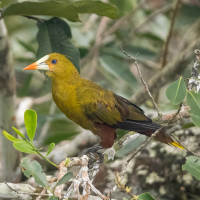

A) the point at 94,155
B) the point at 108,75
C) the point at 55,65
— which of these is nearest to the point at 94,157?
the point at 94,155

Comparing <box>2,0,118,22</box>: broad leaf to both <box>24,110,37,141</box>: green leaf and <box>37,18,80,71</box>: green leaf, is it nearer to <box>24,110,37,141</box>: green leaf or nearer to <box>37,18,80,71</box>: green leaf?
<box>37,18,80,71</box>: green leaf

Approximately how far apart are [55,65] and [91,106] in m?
0.33

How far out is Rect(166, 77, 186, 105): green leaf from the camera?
209 centimetres

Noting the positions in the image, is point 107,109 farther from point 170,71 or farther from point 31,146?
point 31,146

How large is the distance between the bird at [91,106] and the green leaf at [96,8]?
1.00 ft

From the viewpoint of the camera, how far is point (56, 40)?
3.11 metres

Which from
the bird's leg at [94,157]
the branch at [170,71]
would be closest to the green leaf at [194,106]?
the bird's leg at [94,157]

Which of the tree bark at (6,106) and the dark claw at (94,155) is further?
the tree bark at (6,106)

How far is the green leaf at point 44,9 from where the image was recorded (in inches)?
111

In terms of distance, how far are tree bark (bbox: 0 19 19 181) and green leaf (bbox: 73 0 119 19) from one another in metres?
0.54

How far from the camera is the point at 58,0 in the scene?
3.00m

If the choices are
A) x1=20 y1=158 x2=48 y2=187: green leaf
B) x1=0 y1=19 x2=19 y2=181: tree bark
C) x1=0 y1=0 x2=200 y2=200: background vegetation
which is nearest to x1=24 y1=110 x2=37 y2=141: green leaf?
x1=20 y1=158 x2=48 y2=187: green leaf

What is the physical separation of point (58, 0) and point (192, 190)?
1778mm

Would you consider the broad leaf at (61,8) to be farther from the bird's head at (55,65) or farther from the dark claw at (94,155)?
the dark claw at (94,155)
